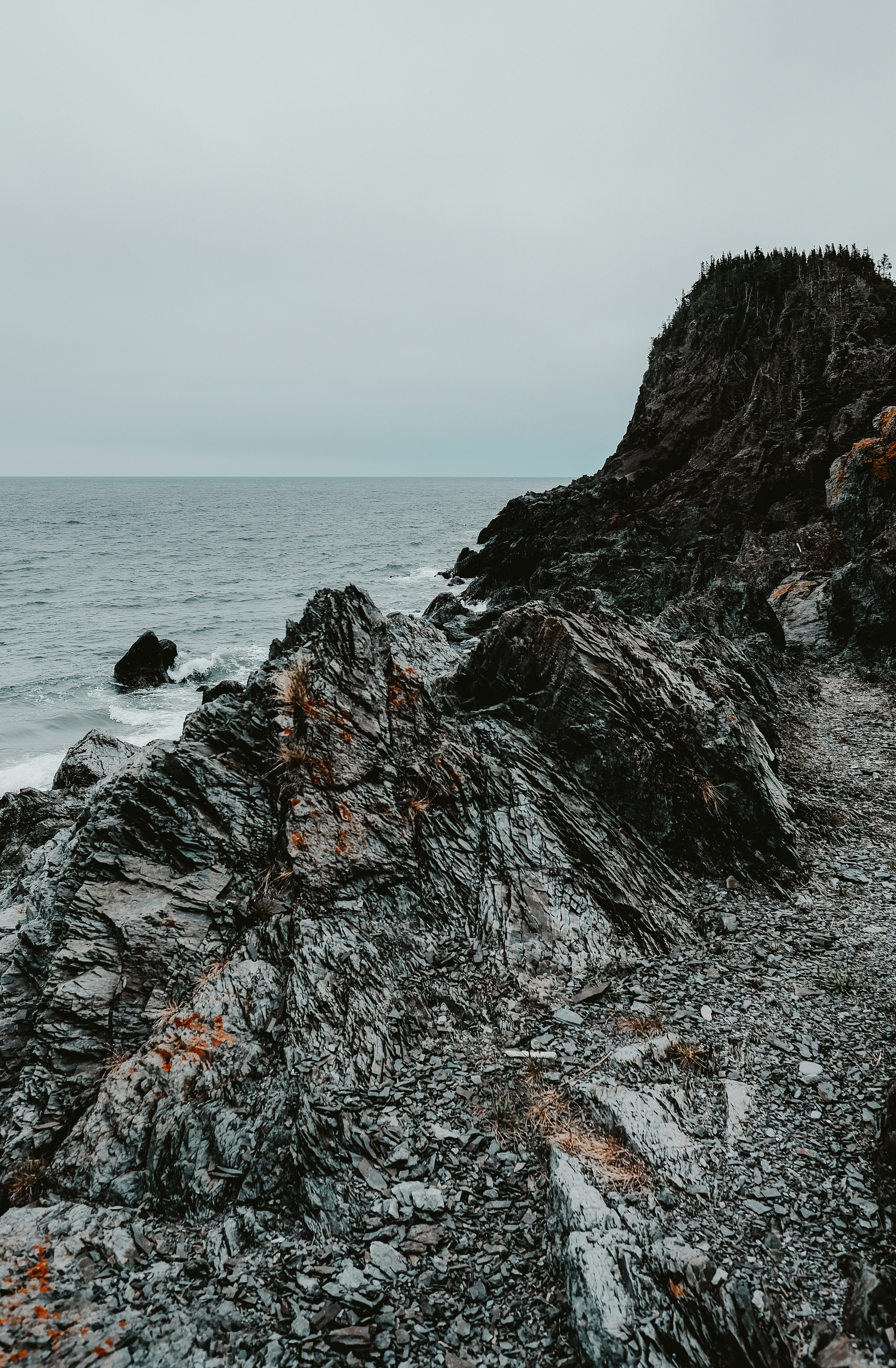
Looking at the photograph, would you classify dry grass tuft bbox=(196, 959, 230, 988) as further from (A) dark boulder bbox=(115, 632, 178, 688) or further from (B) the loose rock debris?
(A) dark boulder bbox=(115, 632, 178, 688)

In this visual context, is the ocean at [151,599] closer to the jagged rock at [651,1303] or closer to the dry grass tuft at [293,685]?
the dry grass tuft at [293,685]

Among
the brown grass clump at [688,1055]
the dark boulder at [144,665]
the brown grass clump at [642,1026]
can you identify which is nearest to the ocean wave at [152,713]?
the dark boulder at [144,665]

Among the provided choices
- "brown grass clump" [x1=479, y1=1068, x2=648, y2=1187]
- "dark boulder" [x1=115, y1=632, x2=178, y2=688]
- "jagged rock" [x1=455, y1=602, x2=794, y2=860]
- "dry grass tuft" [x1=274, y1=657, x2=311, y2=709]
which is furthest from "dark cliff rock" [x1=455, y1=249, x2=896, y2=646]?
"dark boulder" [x1=115, y1=632, x2=178, y2=688]

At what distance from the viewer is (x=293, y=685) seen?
1515 cm

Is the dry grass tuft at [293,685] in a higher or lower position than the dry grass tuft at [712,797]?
higher

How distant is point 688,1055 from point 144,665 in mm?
43734

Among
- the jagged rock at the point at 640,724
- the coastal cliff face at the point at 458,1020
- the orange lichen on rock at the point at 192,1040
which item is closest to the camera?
the coastal cliff face at the point at 458,1020

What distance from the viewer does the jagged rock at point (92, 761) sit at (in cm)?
2272

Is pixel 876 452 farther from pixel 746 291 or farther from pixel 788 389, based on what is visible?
pixel 746 291

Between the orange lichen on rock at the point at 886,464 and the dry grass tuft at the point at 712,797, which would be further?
the orange lichen on rock at the point at 886,464

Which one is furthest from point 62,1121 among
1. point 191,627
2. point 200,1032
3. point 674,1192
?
point 191,627

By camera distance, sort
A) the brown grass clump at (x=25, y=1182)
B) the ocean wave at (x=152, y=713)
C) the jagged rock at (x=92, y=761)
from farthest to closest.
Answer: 1. the ocean wave at (x=152, y=713)
2. the jagged rock at (x=92, y=761)
3. the brown grass clump at (x=25, y=1182)

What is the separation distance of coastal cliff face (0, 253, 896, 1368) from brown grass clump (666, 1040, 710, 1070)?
75mm

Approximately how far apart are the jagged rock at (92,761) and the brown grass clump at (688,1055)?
2020 cm
